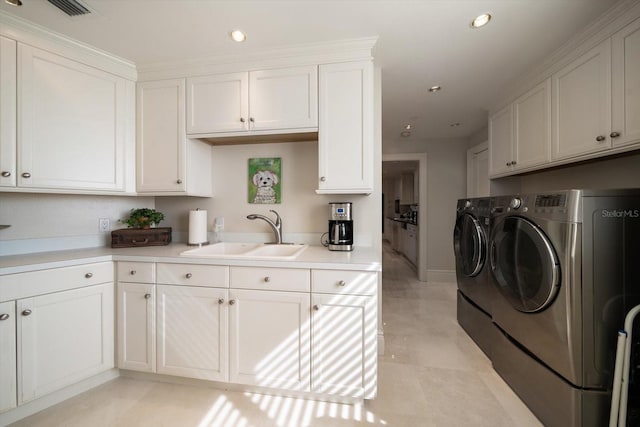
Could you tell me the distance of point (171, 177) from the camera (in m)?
2.00

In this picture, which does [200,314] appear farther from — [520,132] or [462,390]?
[520,132]

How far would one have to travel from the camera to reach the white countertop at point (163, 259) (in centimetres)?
143

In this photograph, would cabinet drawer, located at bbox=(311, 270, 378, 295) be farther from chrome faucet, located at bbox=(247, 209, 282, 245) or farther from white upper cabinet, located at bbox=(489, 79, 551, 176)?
white upper cabinet, located at bbox=(489, 79, 551, 176)

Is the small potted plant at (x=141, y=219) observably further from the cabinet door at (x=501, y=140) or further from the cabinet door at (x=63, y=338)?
the cabinet door at (x=501, y=140)

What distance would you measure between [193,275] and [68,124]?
139 cm

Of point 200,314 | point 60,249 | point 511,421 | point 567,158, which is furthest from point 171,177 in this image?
point 567,158

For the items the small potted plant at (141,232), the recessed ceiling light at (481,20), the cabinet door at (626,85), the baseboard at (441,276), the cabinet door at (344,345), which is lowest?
the baseboard at (441,276)

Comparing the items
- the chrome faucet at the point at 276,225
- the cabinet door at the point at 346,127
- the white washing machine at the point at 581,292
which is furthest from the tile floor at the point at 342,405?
the cabinet door at the point at 346,127

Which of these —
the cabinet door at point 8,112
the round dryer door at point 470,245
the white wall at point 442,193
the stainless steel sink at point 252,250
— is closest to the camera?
the cabinet door at point 8,112

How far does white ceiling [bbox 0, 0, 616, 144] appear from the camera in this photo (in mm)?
1422

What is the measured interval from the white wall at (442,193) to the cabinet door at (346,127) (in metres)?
2.89

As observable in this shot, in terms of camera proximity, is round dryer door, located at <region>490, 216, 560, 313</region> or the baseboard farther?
the baseboard

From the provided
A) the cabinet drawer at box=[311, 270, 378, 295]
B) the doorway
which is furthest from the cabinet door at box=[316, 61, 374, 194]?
the doorway

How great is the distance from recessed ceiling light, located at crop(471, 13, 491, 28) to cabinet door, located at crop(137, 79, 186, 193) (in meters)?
2.16
